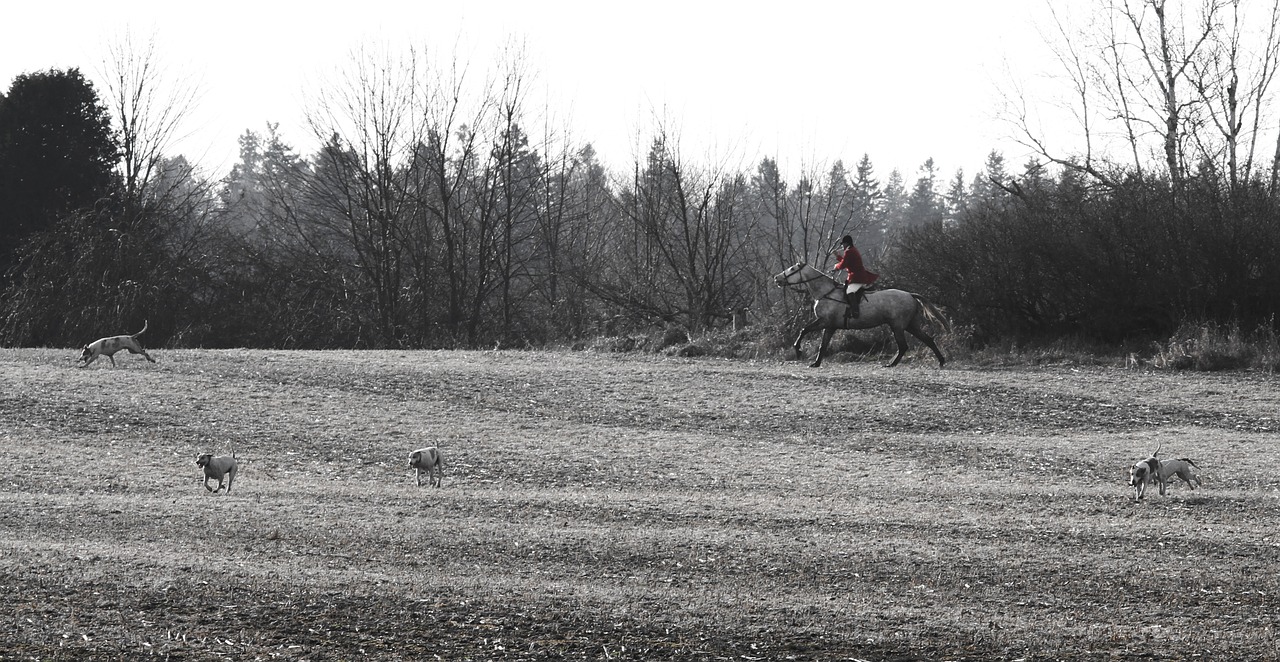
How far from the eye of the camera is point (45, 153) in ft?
122

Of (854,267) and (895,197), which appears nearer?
(854,267)

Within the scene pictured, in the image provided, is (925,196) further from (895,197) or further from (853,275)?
(853,275)

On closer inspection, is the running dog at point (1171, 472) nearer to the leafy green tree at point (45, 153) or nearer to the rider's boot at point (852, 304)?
the rider's boot at point (852, 304)

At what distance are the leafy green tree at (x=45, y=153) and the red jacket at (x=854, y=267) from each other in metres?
25.2

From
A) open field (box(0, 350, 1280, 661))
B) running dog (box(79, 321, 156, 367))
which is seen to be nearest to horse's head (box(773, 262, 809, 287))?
open field (box(0, 350, 1280, 661))

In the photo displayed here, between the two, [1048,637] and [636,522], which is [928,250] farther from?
[1048,637]

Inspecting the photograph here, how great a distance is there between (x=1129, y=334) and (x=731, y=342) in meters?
8.31

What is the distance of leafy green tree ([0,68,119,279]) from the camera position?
36312mm

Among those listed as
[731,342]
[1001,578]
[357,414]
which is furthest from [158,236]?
[1001,578]

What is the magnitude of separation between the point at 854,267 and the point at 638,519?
36.3 ft

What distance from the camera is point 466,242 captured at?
40.5 metres

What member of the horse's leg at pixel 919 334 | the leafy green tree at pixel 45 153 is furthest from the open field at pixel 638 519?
the leafy green tree at pixel 45 153

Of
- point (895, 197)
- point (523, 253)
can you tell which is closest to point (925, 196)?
point (895, 197)

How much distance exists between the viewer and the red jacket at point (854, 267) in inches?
795
